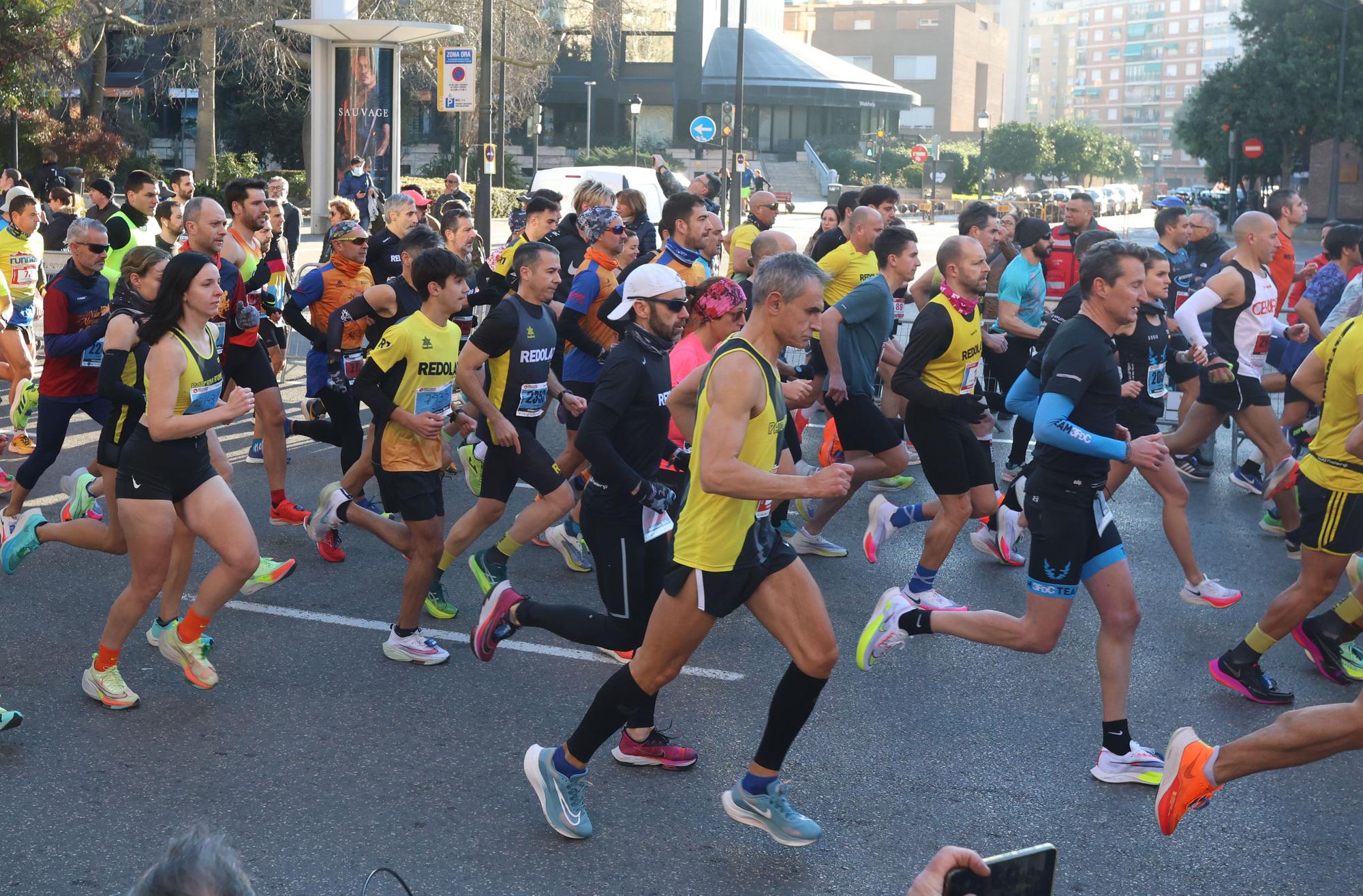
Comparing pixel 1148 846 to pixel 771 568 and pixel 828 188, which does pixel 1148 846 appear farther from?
pixel 828 188

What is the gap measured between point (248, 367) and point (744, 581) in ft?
15.1

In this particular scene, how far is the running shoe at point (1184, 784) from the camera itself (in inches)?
162

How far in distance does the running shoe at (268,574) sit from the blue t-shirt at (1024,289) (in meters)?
5.68

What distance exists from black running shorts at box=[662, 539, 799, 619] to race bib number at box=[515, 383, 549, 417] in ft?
8.46

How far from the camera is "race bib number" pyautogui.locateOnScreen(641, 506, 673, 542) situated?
5137mm

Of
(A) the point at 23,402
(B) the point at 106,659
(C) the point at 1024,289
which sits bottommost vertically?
(B) the point at 106,659

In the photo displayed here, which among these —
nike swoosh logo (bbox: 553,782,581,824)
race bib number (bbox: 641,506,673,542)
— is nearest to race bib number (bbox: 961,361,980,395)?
race bib number (bbox: 641,506,673,542)

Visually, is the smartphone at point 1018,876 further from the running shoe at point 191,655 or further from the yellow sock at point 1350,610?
the yellow sock at point 1350,610

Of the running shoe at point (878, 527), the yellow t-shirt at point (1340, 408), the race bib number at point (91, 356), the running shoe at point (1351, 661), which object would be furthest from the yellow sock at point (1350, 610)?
the race bib number at point (91, 356)

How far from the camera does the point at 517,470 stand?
6.49 m

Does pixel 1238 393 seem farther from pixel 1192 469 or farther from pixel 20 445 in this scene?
pixel 20 445

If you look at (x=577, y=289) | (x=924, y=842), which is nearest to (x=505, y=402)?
(x=577, y=289)

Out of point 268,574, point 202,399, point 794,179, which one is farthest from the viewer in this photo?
point 794,179

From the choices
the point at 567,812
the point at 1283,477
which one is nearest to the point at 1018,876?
the point at 567,812
